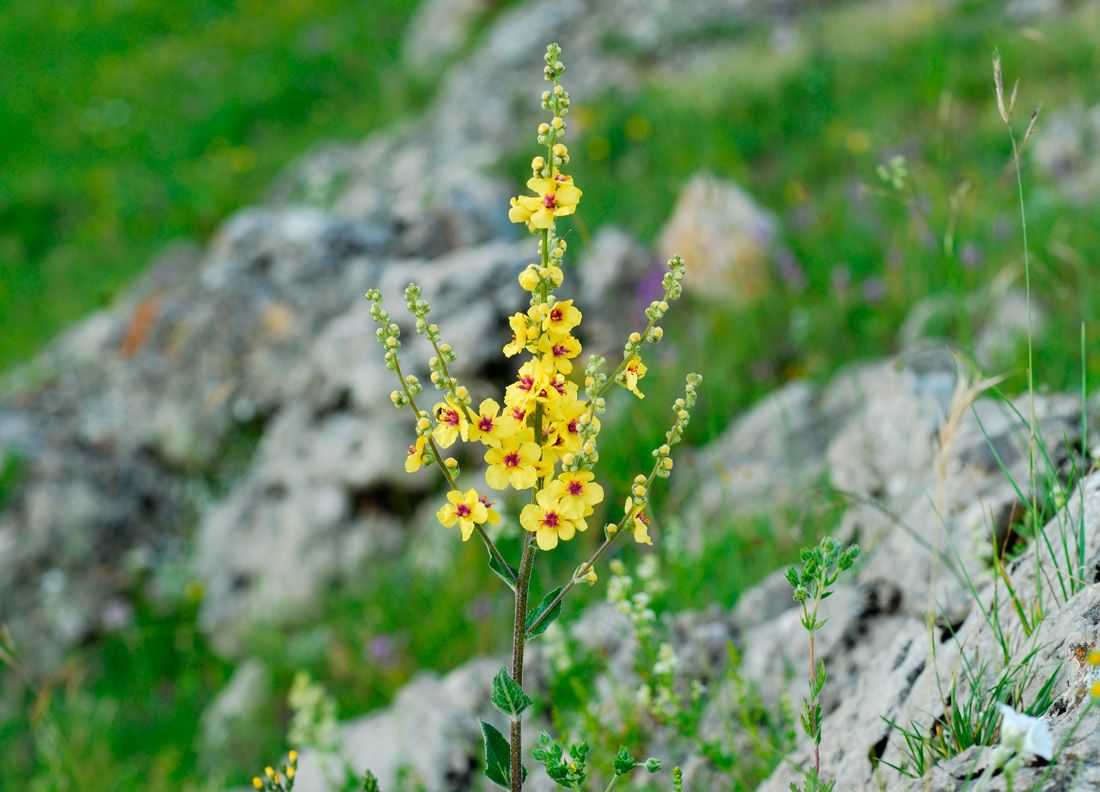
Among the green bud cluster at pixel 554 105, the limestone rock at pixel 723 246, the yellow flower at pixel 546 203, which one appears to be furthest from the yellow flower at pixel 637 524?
Result: the limestone rock at pixel 723 246

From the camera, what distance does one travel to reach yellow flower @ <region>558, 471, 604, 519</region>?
129 centimetres

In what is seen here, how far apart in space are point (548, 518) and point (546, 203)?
20.3 inches

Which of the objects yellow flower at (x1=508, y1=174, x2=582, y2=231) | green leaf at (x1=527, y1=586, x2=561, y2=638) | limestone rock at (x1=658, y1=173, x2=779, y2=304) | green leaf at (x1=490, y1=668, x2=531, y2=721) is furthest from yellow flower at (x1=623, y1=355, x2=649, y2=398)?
limestone rock at (x1=658, y1=173, x2=779, y2=304)

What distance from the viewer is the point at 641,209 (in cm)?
591

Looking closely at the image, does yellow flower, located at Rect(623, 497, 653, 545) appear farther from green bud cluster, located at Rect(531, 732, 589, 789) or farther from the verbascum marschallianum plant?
green bud cluster, located at Rect(531, 732, 589, 789)

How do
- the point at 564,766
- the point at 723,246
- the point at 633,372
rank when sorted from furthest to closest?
the point at 723,246 → the point at 633,372 → the point at 564,766

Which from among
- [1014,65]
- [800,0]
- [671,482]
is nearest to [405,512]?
[671,482]

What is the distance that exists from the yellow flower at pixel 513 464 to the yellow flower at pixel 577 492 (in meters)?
0.05

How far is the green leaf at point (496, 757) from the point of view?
1.33 metres

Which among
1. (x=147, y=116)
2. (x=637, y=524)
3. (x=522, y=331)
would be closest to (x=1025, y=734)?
(x=637, y=524)

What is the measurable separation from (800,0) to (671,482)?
759cm

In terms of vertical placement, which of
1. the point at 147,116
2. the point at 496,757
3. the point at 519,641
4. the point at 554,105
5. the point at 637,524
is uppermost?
the point at 554,105

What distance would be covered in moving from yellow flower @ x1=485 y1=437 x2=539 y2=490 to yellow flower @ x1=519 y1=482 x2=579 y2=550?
0.12 feet

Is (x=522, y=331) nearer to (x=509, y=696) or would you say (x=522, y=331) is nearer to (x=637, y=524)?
(x=637, y=524)
